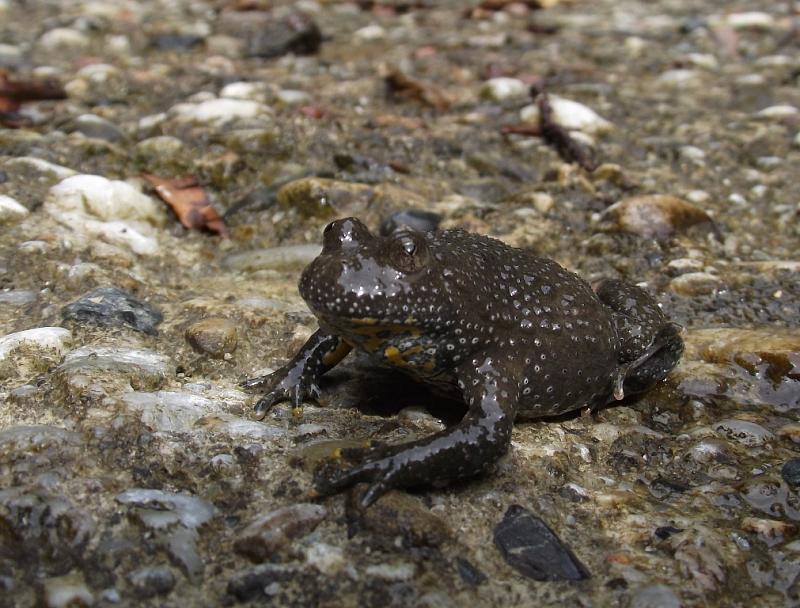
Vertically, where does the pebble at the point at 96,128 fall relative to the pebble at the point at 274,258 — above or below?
above

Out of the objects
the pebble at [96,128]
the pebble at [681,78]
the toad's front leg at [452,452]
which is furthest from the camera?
the pebble at [681,78]

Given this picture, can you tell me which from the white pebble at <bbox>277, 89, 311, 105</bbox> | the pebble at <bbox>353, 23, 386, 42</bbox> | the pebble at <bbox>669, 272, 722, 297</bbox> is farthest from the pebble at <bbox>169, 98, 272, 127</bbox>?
the pebble at <bbox>669, 272, 722, 297</bbox>

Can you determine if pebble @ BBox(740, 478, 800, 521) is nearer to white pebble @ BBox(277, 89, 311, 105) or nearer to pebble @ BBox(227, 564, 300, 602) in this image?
pebble @ BBox(227, 564, 300, 602)

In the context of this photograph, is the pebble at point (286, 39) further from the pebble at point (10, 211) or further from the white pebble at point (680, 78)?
the pebble at point (10, 211)

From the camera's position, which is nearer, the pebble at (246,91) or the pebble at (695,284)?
the pebble at (695,284)

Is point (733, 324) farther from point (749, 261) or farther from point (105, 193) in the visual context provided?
point (105, 193)

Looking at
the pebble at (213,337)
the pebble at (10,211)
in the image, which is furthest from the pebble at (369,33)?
the pebble at (213,337)

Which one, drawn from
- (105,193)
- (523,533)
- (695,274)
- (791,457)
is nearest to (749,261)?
(695,274)
